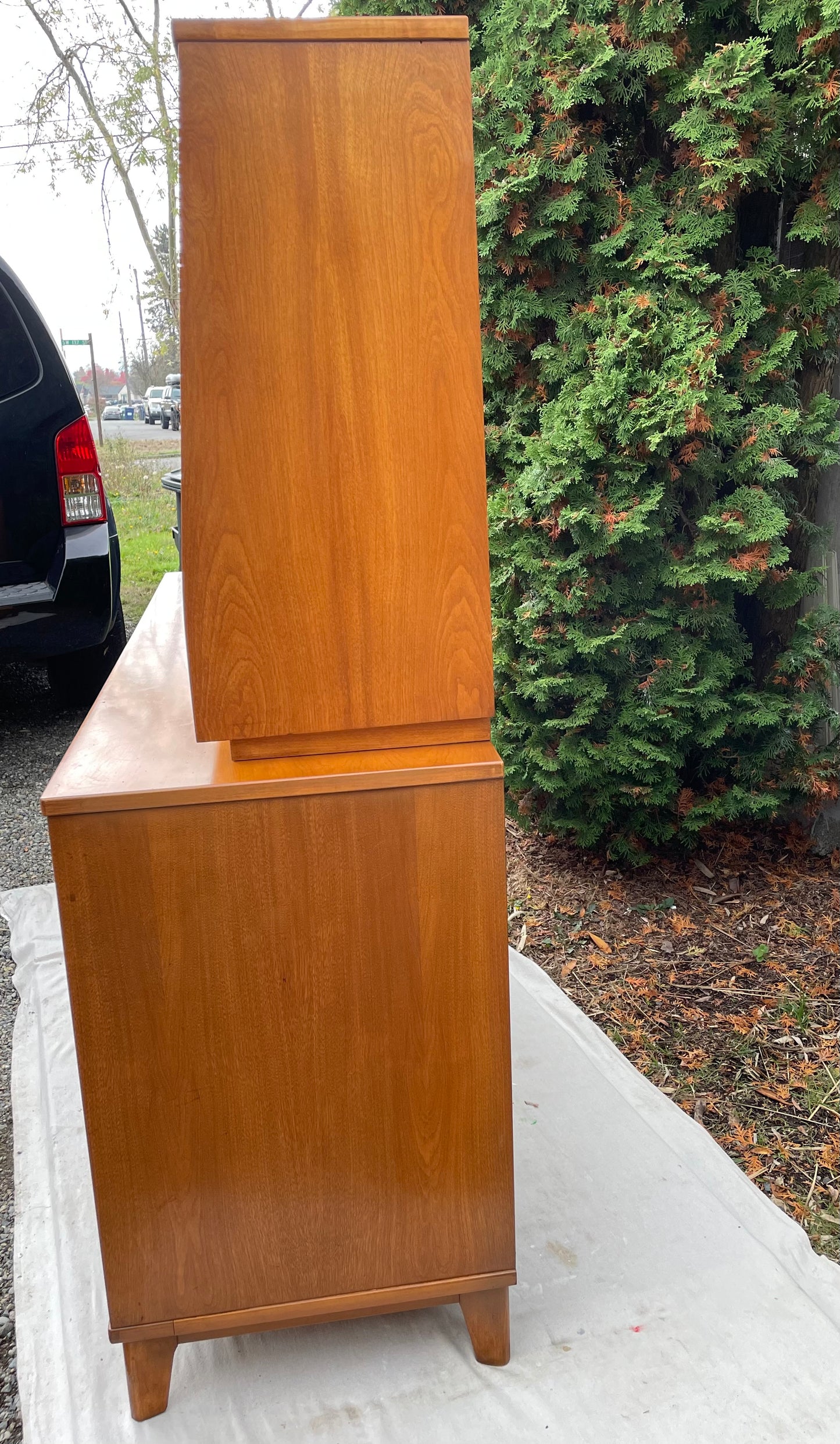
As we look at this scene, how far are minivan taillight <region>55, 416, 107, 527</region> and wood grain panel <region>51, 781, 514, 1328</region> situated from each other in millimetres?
2922

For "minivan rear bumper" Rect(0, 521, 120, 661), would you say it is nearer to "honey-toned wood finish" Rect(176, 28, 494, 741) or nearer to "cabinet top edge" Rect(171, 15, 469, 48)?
"honey-toned wood finish" Rect(176, 28, 494, 741)

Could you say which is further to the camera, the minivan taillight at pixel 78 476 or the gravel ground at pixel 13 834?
the minivan taillight at pixel 78 476

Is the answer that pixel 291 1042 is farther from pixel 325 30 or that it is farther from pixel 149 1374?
pixel 325 30

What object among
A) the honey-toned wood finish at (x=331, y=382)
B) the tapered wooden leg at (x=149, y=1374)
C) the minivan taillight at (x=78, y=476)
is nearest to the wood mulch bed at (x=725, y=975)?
the tapered wooden leg at (x=149, y=1374)

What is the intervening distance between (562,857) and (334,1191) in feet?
5.94

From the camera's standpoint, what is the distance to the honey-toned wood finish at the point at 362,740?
1.41m

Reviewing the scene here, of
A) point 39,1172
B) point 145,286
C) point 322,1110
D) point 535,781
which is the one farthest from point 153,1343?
point 145,286

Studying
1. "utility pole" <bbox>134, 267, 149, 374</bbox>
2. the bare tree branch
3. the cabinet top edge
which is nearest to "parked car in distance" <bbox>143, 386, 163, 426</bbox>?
"utility pole" <bbox>134, 267, 149, 374</bbox>

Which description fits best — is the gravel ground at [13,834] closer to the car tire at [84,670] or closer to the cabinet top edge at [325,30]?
the car tire at [84,670]

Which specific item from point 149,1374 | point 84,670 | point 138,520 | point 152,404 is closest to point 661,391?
point 149,1374

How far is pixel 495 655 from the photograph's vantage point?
2.94 meters

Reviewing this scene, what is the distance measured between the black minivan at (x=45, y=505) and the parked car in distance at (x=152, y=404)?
749 inches

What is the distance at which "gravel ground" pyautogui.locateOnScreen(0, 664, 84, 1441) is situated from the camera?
1686 millimetres

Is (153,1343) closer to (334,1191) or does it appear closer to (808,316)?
(334,1191)
